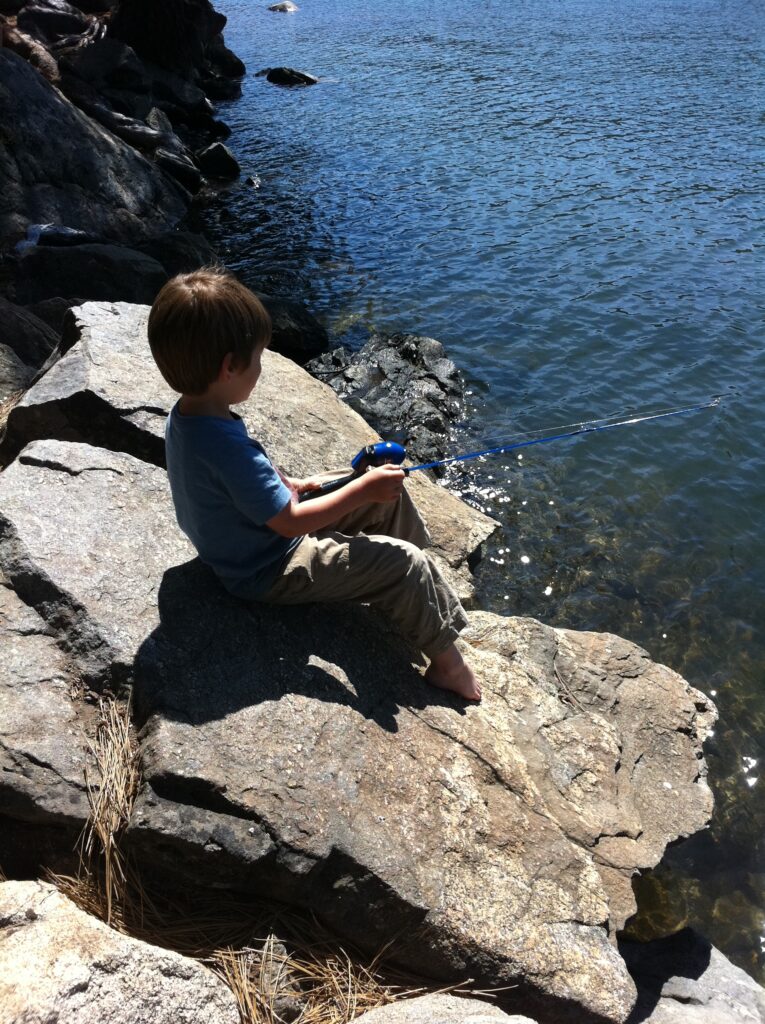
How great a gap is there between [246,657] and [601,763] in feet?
7.31

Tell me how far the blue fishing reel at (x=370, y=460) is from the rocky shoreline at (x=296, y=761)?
637 millimetres

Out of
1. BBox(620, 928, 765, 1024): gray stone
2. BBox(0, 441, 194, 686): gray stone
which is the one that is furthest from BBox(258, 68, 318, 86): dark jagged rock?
BBox(620, 928, 765, 1024): gray stone

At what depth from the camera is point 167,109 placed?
26.3 m

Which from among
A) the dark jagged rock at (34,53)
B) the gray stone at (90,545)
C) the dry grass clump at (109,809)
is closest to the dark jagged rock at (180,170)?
the dark jagged rock at (34,53)

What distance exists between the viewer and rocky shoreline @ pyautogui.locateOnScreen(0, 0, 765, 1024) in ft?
11.0

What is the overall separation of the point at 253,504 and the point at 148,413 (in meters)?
1.98

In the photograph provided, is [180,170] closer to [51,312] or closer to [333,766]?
[51,312]

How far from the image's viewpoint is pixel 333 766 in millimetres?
3688

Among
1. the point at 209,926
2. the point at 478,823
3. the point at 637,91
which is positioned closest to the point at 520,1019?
the point at 478,823

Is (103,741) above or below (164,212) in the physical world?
above

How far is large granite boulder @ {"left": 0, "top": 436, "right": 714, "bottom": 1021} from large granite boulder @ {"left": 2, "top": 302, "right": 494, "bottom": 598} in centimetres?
57

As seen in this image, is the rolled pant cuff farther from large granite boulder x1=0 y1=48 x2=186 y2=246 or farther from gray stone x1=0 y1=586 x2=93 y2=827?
large granite boulder x1=0 y1=48 x2=186 y2=246

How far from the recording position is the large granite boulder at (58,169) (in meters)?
14.0

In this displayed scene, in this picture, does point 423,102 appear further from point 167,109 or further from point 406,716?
point 406,716
